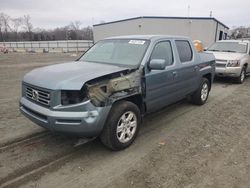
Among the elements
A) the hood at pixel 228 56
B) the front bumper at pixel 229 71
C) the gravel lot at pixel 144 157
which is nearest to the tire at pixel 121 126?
the gravel lot at pixel 144 157

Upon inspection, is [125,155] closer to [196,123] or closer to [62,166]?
[62,166]

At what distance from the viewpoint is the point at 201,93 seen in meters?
6.78

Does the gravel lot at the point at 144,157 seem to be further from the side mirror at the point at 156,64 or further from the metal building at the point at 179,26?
the metal building at the point at 179,26

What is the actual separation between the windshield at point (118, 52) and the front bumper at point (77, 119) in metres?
1.30

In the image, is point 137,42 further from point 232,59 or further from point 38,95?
point 232,59

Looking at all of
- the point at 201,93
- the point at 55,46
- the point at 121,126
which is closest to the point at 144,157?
the point at 121,126

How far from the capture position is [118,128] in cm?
405

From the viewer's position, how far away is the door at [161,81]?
14.9 ft

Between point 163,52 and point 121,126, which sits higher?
point 163,52

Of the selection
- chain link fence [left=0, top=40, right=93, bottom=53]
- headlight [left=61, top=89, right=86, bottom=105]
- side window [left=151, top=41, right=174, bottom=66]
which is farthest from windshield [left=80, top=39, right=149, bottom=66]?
chain link fence [left=0, top=40, right=93, bottom=53]

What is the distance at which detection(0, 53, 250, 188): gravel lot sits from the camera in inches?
132

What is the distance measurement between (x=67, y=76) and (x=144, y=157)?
5.79ft

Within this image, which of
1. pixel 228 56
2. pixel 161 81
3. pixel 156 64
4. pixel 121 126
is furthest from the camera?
pixel 228 56

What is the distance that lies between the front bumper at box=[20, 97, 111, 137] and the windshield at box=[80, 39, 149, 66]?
1.30 m
